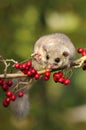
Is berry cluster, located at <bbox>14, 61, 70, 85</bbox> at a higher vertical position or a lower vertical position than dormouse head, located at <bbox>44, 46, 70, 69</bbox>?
lower

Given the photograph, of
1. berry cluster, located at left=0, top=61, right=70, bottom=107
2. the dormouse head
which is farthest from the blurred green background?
berry cluster, located at left=0, top=61, right=70, bottom=107

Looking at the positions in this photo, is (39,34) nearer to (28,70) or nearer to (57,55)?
(57,55)

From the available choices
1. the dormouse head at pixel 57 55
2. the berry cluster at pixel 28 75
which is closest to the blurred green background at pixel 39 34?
the dormouse head at pixel 57 55

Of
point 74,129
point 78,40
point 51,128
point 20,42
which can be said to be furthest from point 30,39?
point 74,129

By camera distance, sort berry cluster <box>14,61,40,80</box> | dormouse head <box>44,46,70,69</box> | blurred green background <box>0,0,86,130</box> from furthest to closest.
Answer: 1. blurred green background <box>0,0,86,130</box>
2. dormouse head <box>44,46,70,69</box>
3. berry cluster <box>14,61,40,80</box>

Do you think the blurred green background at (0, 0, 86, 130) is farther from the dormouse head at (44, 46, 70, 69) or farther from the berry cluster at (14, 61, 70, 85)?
the berry cluster at (14, 61, 70, 85)

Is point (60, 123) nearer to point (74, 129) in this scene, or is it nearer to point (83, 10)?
point (74, 129)

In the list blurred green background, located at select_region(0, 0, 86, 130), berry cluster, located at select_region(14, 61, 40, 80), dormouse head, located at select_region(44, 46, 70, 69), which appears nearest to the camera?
berry cluster, located at select_region(14, 61, 40, 80)

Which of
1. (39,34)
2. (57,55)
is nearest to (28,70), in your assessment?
(57,55)
